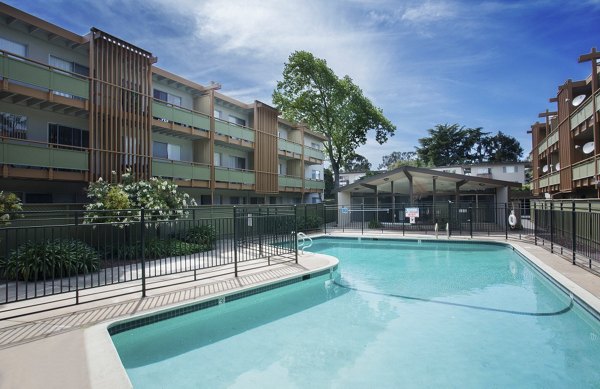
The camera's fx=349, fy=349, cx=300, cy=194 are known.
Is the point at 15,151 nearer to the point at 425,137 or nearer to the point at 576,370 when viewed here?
the point at 576,370

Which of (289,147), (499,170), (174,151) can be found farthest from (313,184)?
(499,170)

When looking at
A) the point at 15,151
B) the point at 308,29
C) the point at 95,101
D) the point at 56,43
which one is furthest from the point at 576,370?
the point at 56,43

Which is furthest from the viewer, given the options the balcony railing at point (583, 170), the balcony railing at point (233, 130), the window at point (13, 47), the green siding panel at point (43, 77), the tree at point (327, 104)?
the tree at point (327, 104)

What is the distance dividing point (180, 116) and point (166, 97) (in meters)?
2.00

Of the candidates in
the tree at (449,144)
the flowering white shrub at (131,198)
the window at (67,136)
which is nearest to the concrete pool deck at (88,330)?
the flowering white shrub at (131,198)

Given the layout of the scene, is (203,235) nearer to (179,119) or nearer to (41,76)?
(41,76)

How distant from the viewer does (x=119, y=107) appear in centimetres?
1550

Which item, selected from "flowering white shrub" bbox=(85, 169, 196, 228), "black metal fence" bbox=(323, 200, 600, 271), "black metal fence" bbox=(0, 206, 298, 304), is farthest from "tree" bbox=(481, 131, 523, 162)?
"flowering white shrub" bbox=(85, 169, 196, 228)

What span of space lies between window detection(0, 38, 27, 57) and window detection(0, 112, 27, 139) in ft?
7.85

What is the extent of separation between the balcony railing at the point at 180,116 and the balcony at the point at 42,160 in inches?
178

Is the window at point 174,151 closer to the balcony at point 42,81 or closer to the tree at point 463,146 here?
the balcony at point 42,81

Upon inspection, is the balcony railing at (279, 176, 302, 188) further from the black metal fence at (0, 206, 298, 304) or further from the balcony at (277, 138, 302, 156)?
the black metal fence at (0, 206, 298, 304)

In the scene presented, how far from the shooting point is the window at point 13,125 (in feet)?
42.1

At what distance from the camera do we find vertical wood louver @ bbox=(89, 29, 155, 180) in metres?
14.5
